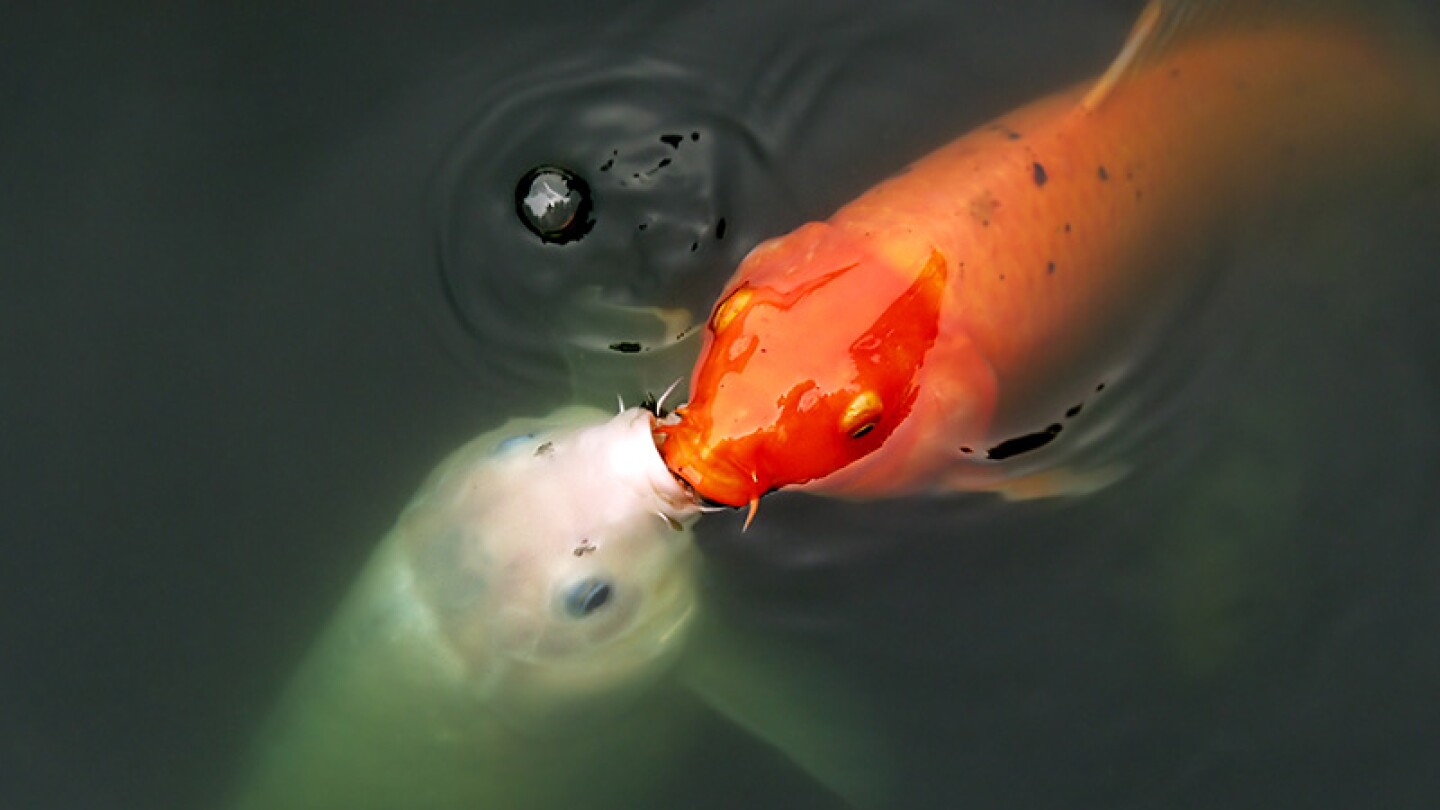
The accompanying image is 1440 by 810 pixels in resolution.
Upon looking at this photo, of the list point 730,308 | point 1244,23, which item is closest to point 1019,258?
point 730,308

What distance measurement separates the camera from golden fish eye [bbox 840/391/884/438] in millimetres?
2588

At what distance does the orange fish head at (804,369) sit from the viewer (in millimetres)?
2504

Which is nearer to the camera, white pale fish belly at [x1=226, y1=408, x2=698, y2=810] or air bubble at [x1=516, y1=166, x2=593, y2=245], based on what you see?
white pale fish belly at [x1=226, y1=408, x2=698, y2=810]

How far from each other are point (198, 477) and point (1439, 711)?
2814 millimetres

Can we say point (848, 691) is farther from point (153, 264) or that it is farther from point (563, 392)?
point (153, 264)

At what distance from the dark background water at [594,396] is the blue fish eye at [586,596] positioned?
39 centimetres

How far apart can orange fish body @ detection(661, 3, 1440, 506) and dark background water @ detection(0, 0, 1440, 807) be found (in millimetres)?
217

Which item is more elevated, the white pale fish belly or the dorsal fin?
the dorsal fin

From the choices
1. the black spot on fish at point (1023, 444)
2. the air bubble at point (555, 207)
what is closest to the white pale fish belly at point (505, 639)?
the air bubble at point (555, 207)

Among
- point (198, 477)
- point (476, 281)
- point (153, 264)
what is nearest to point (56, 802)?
point (198, 477)

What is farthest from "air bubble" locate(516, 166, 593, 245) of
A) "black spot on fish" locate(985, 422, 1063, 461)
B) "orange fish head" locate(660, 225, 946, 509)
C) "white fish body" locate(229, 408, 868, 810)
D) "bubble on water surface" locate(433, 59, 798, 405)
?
"black spot on fish" locate(985, 422, 1063, 461)

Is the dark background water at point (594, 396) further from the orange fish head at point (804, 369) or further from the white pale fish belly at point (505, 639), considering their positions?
the orange fish head at point (804, 369)

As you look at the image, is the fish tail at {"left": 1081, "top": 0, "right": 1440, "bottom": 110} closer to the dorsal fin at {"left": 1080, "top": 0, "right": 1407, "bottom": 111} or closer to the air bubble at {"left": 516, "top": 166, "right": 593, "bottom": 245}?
the dorsal fin at {"left": 1080, "top": 0, "right": 1407, "bottom": 111}

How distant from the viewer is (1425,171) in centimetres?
340
